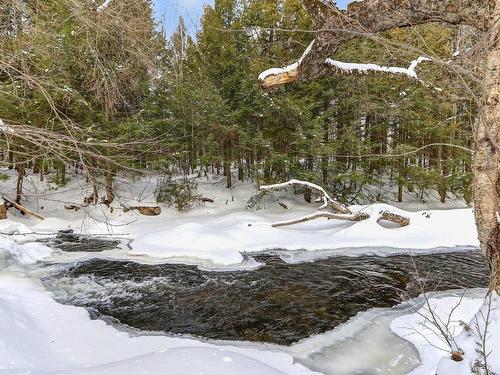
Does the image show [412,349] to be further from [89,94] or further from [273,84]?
[89,94]

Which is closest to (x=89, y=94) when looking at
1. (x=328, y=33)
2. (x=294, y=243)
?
(x=294, y=243)

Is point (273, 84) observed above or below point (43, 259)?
above

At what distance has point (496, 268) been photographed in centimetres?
235

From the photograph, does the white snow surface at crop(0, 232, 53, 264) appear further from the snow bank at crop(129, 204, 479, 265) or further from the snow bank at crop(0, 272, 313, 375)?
the snow bank at crop(0, 272, 313, 375)

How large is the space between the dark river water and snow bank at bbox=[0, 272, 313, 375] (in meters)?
0.33

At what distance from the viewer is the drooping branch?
2463 millimetres

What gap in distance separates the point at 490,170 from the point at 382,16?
4.62 feet

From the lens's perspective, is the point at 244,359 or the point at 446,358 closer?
the point at 446,358

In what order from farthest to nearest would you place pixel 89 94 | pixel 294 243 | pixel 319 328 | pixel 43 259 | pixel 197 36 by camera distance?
pixel 197 36, pixel 89 94, pixel 294 243, pixel 43 259, pixel 319 328

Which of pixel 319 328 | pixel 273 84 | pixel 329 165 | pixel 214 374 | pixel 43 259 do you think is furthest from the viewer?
pixel 329 165

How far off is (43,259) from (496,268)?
7276 mm

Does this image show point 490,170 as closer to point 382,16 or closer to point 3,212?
point 382,16

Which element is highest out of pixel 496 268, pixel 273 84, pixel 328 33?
pixel 328 33

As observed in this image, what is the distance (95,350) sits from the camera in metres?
3.46
